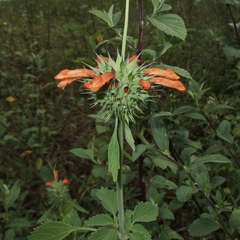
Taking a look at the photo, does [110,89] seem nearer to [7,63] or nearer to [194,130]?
[194,130]

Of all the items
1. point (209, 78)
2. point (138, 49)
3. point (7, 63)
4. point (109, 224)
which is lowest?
point (7, 63)

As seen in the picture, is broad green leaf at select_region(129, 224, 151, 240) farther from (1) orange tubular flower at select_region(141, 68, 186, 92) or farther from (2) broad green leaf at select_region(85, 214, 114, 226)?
(1) orange tubular flower at select_region(141, 68, 186, 92)

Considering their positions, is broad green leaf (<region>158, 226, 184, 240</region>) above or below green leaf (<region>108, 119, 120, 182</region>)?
below

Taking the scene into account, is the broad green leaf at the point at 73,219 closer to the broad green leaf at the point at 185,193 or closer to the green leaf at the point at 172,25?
the broad green leaf at the point at 185,193

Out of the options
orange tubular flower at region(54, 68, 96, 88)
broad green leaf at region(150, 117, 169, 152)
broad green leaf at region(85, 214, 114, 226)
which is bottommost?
broad green leaf at region(85, 214, 114, 226)

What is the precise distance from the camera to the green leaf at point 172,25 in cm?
108

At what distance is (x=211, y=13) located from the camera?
4.32 m

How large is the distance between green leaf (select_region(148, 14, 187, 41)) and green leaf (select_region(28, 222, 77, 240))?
682 millimetres

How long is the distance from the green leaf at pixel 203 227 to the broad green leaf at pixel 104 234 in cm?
56

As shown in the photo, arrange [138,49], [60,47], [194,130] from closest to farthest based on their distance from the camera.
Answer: [138,49], [194,130], [60,47]

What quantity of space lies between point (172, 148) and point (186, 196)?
365mm

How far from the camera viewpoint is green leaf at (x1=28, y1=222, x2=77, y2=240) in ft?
3.23

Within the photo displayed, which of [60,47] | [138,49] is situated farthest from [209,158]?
[60,47]

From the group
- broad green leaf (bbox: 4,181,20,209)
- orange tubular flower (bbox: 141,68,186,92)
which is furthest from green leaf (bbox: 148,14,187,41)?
broad green leaf (bbox: 4,181,20,209)
